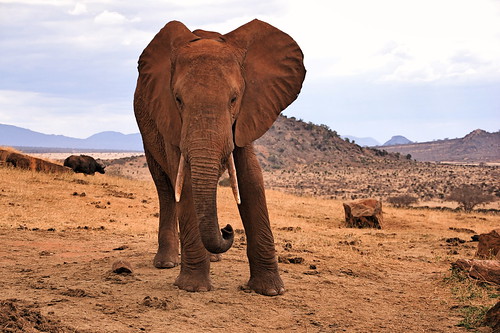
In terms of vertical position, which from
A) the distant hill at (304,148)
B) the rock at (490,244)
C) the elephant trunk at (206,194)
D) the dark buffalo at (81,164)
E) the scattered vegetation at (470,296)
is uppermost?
the distant hill at (304,148)

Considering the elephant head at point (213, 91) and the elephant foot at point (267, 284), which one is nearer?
the elephant head at point (213, 91)

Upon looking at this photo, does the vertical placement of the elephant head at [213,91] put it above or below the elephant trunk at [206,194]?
above

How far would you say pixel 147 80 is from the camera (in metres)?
7.42

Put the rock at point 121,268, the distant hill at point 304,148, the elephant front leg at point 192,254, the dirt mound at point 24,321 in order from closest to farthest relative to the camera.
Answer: the dirt mound at point 24,321 → the elephant front leg at point 192,254 → the rock at point 121,268 → the distant hill at point 304,148

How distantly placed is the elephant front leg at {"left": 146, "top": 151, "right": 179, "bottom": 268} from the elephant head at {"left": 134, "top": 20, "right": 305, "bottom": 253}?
82.5 inches

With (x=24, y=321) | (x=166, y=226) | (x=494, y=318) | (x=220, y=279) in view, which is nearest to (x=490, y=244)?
(x=494, y=318)

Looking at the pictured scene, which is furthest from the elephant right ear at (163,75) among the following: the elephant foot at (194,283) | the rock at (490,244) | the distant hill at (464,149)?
the distant hill at (464,149)

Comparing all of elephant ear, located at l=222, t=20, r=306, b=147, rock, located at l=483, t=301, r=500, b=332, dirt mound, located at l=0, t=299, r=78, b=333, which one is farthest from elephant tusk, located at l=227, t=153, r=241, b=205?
rock, located at l=483, t=301, r=500, b=332

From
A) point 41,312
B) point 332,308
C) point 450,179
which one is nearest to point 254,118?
point 332,308

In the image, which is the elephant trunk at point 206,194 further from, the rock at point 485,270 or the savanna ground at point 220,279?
the rock at point 485,270

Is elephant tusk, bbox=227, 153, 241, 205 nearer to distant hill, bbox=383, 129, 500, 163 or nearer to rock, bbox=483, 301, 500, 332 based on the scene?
rock, bbox=483, 301, 500, 332

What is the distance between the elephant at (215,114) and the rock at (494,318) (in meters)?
2.31

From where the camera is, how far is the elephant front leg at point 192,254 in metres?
6.95

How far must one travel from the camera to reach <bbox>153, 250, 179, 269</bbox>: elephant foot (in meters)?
8.74
